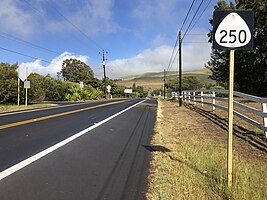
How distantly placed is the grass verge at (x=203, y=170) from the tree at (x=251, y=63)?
23464mm

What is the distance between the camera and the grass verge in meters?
4.22

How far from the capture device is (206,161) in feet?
19.2

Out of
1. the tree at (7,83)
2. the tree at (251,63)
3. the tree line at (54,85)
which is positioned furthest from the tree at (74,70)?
the tree at (7,83)

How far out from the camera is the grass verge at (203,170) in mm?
4223

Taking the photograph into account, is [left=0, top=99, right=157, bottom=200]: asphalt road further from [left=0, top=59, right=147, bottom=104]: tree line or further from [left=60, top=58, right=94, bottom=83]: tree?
[left=60, top=58, right=94, bottom=83]: tree

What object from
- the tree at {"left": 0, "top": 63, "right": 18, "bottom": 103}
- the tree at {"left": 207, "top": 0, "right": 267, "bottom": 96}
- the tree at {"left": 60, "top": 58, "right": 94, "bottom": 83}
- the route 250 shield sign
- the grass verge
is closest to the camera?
the grass verge

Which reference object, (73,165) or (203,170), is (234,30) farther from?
(73,165)

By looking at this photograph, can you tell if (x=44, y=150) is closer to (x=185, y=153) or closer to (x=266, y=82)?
(x=185, y=153)

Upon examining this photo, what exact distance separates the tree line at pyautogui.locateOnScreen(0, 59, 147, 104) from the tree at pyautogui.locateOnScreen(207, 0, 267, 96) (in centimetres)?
2233

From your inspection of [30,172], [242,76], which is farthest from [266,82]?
[30,172]

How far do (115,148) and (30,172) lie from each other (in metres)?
2.61

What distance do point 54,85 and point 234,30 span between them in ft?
131

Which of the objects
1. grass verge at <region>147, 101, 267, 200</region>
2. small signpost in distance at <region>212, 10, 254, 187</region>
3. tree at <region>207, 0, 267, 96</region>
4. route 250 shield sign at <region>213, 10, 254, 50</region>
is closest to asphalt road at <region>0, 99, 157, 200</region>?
grass verge at <region>147, 101, 267, 200</region>

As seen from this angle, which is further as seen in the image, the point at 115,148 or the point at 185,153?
the point at 115,148
